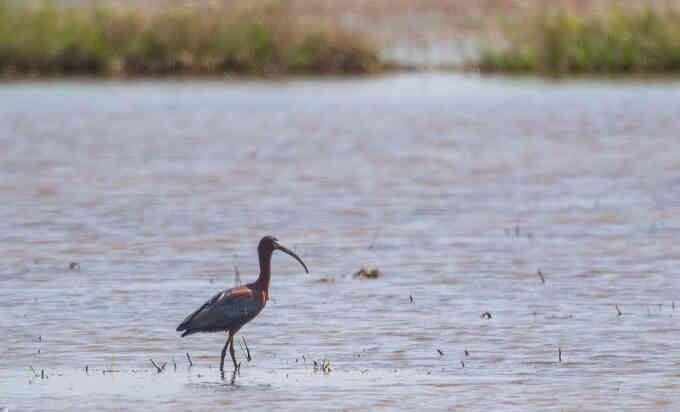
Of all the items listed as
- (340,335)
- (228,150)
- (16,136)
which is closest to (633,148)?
(228,150)

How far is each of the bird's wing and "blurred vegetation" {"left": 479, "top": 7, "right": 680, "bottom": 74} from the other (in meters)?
29.3

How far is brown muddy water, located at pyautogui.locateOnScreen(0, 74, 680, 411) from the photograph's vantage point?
8.72 metres

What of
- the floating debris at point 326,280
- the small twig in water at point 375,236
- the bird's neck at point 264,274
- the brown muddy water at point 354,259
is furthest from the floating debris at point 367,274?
the bird's neck at point 264,274

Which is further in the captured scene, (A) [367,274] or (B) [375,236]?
(B) [375,236]

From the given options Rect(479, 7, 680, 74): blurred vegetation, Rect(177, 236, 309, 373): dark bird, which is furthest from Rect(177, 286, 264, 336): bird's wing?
Rect(479, 7, 680, 74): blurred vegetation

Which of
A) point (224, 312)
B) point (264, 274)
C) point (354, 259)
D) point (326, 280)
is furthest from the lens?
point (354, 259)

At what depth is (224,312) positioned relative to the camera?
29.2ft

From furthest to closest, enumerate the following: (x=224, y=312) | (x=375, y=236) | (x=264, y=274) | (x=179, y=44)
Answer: (x=179, y=44), (x=375, y=236), (x=264, y=274), (x=224, y=312)

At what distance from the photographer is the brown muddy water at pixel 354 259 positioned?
8.72 metres

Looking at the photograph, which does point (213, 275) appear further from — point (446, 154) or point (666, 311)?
point (446, 154)

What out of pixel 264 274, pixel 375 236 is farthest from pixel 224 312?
pixel 375 236

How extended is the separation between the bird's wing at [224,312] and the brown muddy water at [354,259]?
0.30 metres

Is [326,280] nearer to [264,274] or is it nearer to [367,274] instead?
[367,274]

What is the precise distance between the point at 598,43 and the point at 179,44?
10483mm
